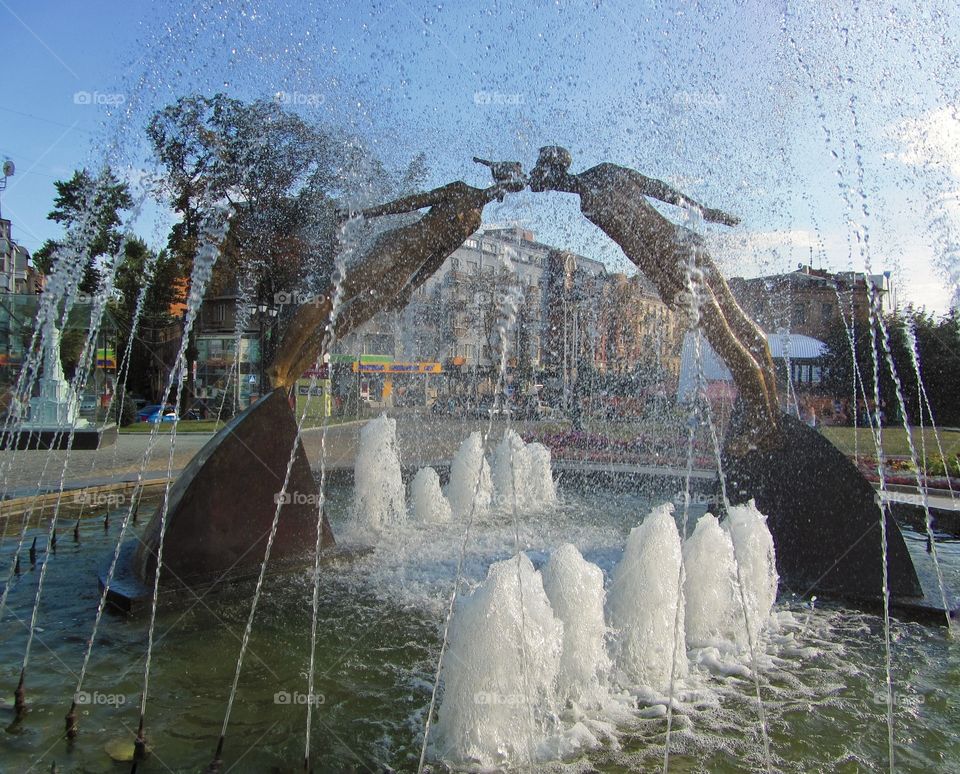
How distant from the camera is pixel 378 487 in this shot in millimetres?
9188

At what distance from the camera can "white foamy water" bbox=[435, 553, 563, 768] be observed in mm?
3582

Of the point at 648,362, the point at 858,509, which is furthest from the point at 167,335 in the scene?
the point at 858,509

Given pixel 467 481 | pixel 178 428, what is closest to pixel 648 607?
pixel 467 481

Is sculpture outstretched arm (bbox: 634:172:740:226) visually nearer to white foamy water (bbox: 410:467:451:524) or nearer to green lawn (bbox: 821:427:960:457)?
white foamy water (bbox: 410:467:451:524)

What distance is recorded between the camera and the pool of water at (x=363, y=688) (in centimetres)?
361

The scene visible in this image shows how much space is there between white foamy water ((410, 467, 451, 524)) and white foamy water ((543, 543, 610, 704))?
5.21 metres

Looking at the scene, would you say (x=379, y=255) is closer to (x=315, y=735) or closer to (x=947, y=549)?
(x=315, y=735)

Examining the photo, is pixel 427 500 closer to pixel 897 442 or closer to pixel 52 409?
pixel 52 409

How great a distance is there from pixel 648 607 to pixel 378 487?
5.00 metres

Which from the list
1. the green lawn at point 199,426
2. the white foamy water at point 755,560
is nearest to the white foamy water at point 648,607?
the white foamy water at point 755,560

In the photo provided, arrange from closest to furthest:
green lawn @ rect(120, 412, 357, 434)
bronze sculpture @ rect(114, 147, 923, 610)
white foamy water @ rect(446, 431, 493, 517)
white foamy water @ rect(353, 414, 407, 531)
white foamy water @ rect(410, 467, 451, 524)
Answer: bronze sculpture @ rect(114, 147, 923, 610) → white foamy water @ rect(353, 414, 407, 531) → white foamy water @ rect(410, 467, 451, 524) → white foamy water @ rect(446, 431, 493, 517) → green lawn @ rect(120, 412, 357, 434)

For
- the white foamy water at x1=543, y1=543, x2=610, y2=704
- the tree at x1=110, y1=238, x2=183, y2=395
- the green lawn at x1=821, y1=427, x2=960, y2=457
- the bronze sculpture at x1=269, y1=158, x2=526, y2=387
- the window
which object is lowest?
the white foamy water at x1=543, y1=543, x2=610, y2=704

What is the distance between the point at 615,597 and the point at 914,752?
1789 mm

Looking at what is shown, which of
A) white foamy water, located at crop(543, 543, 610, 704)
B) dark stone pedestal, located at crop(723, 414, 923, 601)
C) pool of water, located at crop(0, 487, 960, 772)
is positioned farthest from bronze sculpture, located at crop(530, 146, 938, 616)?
white foamy water, located at crop(543, 543, 610, 704)
